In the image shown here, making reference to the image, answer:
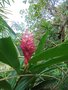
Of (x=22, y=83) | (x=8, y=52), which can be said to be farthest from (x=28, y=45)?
(x=22, y=83)

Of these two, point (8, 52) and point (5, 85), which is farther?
point (5, 85)

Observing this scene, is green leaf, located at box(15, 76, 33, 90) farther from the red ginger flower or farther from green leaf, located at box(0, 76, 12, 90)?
the red ginger flower

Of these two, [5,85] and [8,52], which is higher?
[8,52]

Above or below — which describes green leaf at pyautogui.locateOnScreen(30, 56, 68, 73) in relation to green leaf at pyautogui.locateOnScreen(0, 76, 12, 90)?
above

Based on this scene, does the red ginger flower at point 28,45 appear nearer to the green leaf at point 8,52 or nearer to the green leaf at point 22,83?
the green leaf at point 8,52

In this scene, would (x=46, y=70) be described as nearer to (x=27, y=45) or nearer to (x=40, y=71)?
(x=40, y=71)

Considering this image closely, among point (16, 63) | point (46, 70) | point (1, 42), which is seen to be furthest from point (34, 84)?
point (1, 42)

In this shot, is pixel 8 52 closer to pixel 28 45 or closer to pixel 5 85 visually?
pixel 28 45

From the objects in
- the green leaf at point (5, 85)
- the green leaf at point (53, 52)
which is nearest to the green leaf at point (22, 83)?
the green leaf at point (5, 85)

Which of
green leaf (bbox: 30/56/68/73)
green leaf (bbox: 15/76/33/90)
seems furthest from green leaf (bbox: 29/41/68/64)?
green leaf (bbox: 15/76/33/90)
